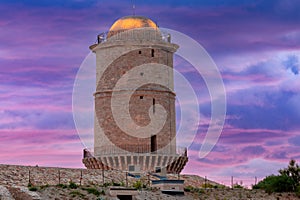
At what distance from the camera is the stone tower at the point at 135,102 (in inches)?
2039

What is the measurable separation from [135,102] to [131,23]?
5346 mm

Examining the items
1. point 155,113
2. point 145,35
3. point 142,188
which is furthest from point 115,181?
point 145,35

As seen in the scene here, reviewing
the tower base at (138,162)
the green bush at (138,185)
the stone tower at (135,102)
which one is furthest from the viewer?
the stone tower at (135,102)

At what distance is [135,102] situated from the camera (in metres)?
52.1

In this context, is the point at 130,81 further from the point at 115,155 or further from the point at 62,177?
the point at 62,177

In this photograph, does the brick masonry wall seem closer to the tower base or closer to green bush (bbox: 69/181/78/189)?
green bush (bbox: 69/181/78/189)

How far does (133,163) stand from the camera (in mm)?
51438

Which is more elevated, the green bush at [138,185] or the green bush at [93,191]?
the green bush at [138,185]

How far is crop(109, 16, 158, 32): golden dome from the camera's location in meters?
53.3

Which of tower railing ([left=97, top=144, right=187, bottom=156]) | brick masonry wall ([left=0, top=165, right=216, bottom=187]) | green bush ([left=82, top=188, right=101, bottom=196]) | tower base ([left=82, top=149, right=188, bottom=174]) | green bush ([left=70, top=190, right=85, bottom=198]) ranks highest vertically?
tower railing ([left=97, top=144, right=187, bottom=156])

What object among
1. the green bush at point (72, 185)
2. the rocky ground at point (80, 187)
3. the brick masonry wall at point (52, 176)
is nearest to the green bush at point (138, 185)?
the rocky ground at point (80, 187)

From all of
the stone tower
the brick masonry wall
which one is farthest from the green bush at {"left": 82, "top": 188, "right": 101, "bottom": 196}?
the stone tower

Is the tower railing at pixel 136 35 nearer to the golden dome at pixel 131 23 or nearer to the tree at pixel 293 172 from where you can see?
the golden dome at pixel 131 23

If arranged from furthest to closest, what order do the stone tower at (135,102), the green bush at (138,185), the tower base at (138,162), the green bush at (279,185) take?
the stone tower at (135,102) → the tower base at (138,162) → the green bush at (279,185) → the green bush at (138,185)
